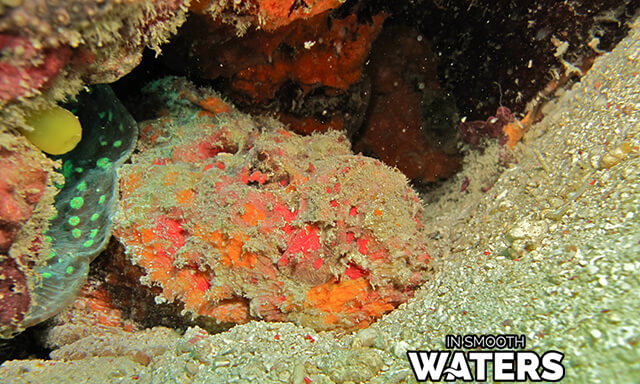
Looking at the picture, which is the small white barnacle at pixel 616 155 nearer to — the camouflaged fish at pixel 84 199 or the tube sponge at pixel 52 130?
the tube sponge at pixel 52 130

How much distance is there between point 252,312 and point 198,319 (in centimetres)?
57

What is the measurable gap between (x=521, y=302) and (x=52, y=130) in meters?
2.72

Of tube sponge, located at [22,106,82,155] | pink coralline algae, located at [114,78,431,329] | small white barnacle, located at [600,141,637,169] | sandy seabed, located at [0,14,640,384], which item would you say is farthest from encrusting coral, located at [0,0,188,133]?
small white barnacle, located at [600,141,637,169]

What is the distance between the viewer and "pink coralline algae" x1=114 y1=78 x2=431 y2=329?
2.54 metres

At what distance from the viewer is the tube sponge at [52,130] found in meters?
1.85

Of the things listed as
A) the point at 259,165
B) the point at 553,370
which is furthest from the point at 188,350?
the point at 553,370

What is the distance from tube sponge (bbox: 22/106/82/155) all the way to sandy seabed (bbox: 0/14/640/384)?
1.42 m

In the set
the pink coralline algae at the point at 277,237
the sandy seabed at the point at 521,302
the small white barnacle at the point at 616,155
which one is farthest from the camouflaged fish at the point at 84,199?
the small white barnacle at the point at 616,155

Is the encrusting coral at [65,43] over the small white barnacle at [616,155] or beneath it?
beneath

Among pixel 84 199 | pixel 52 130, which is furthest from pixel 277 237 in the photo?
pixel 84 199

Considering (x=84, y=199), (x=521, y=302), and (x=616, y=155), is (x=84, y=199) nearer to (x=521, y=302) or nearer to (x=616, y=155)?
(x=521, y=302)

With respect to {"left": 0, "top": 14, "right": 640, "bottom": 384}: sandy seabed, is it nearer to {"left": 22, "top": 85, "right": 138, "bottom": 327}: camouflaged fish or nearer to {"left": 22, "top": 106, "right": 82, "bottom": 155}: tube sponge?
{"left": 22, "top": 85, "right": 138, "bottom": 327}: camouflaged fish

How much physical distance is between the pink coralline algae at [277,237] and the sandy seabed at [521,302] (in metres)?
0.20

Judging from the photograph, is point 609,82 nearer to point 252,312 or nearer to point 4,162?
point 252,312
